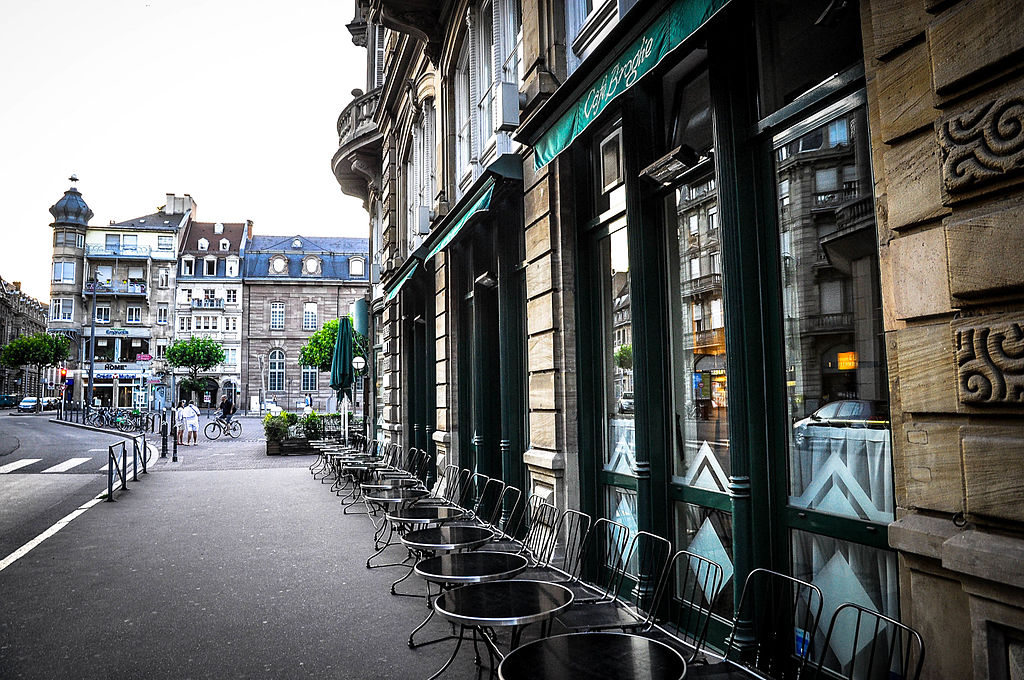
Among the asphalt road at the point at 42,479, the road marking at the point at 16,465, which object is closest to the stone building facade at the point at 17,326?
the asphalt road at the point at 42,479

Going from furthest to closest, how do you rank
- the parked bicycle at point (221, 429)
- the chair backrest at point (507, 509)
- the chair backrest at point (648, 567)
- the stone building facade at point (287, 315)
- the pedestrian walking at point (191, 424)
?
the stone building facade at point (287, 315)
the parked bicycle at point (221, 429)
the pedestrian walking at point (191, 424)
the chair backrest at point (507, 509)
the chair backrest at point (648, 567)

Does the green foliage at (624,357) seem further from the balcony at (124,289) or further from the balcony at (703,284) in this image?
the balcony at (124,289)

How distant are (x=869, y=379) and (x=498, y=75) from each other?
6965mm

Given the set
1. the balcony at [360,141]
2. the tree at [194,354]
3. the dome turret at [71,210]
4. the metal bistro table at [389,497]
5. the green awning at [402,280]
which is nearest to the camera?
the metal bistro table at [389,497]

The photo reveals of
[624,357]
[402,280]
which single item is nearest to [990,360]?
[624,357]

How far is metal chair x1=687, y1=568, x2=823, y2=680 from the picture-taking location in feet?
12.5

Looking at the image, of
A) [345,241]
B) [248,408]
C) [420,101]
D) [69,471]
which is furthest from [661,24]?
[345,241]

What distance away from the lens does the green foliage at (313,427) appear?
2426cm

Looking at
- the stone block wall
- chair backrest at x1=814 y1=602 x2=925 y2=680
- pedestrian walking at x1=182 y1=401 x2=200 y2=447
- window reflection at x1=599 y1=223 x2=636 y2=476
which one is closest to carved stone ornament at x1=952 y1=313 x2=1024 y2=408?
the stone block wall

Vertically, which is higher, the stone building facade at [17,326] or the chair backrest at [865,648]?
the stone building facade at [17,326]

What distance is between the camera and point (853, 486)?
3.52 m

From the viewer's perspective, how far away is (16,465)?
18.7 meters

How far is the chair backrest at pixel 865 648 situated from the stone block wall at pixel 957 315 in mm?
201

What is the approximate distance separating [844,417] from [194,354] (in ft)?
207
